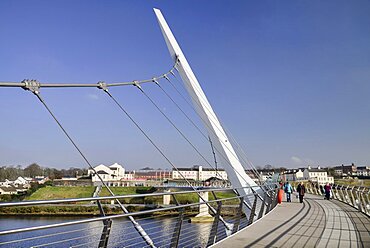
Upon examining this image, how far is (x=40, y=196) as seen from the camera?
43.3 m

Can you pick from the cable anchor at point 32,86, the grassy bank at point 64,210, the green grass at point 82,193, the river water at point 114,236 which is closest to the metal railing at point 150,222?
the river water at point 114,236

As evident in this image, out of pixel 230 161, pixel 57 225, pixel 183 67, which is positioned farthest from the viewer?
pixel 183 67

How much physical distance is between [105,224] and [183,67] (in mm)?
8485

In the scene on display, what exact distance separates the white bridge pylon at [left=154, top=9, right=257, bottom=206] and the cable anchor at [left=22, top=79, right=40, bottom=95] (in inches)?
234

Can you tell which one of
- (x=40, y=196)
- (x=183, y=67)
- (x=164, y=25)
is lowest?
(x=40, y=196)

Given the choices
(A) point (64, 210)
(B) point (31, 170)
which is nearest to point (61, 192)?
(A) point (64, 210)

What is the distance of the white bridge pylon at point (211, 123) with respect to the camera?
991cm

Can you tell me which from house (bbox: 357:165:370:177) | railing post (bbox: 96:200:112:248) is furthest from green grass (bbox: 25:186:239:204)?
house (bbox: 357:165:370:177)

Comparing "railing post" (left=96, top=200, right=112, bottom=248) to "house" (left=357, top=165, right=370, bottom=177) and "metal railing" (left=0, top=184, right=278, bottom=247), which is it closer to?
"metal railing" (left=0, top=184, right=278, bottom=247)

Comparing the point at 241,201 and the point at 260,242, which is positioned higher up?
the point at 241,201

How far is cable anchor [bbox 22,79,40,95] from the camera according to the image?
4785mm

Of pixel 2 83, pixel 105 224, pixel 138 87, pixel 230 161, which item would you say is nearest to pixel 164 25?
pixel 138 87

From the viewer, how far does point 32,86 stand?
190 inches

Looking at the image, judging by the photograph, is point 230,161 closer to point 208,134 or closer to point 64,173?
point 208,134
